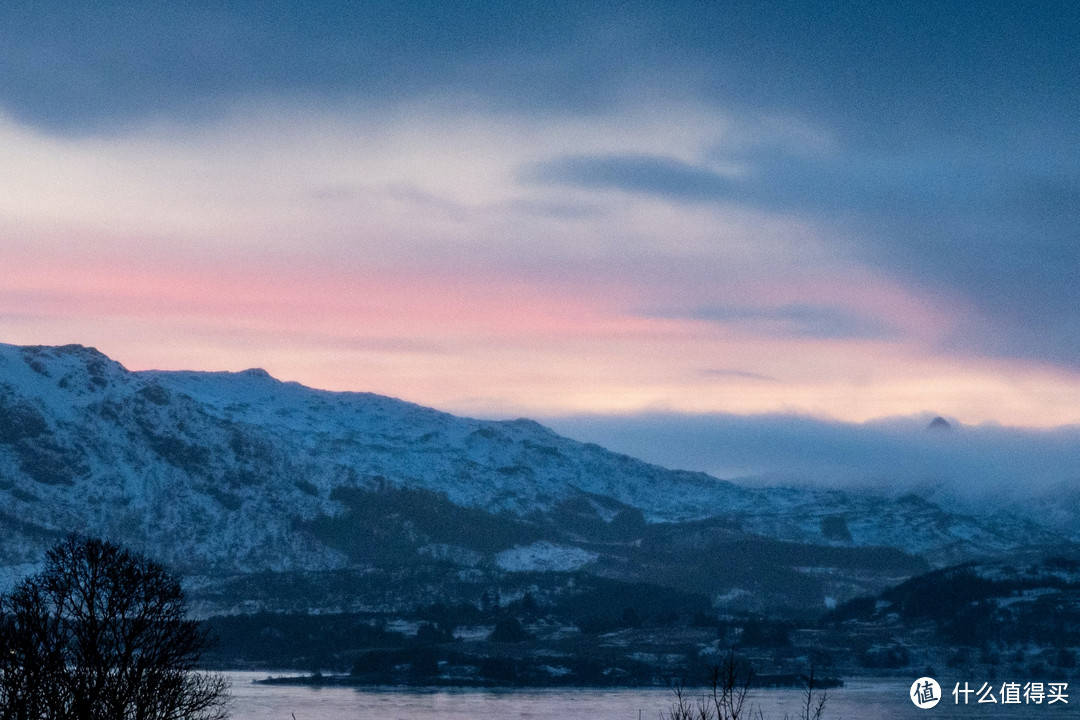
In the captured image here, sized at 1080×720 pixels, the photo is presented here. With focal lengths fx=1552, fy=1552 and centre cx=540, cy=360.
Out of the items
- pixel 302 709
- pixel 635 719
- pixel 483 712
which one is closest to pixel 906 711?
pixel 635 719

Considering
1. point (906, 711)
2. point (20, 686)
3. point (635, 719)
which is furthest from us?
point (906, 711)

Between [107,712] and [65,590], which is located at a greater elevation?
[65,590]

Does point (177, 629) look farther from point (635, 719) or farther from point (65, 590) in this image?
point (635, 719)

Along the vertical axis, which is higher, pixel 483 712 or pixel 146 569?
pixel 146 569

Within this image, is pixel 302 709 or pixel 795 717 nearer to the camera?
pixel 795 717

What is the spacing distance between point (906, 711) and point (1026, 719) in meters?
17.4

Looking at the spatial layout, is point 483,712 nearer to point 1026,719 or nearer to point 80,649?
point 1026,719

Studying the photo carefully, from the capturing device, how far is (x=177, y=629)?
53.7 metres

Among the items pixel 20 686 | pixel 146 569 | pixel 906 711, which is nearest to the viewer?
pixel 20 686

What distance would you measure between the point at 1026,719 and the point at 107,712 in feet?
512

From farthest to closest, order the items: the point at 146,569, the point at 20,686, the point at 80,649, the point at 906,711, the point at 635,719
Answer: the point at 906,711, the point at 635,719, the point at 146,569, the point at 80,649, the point at 20,686

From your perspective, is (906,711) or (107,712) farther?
(906,711)

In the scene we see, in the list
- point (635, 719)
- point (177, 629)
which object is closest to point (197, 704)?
point (177, 629)

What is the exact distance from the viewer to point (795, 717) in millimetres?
182875
